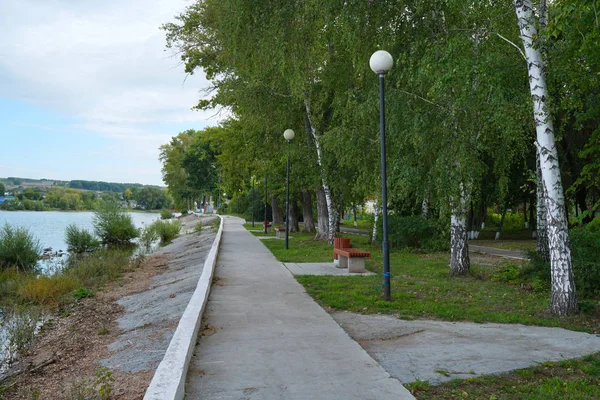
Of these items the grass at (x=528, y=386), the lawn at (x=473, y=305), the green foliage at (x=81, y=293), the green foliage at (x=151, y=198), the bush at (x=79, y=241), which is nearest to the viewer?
the grass at (x=528, y=386)

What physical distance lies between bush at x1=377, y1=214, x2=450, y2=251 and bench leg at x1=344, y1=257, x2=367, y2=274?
6819mm

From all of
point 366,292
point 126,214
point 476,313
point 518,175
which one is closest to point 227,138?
point 126,214

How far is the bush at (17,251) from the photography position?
19.1 meters

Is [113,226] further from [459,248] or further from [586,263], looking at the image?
[586,263]

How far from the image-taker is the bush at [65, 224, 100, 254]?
26.0 metres

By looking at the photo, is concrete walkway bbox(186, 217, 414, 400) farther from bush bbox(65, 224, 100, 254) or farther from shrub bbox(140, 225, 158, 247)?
shrub bbox(140, 225, 158, 247)

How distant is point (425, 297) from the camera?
9461 mm

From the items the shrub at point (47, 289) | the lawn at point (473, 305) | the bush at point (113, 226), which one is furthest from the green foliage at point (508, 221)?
the shrub at point (47, 289)

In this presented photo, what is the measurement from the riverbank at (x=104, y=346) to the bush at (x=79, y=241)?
13592 millimetres

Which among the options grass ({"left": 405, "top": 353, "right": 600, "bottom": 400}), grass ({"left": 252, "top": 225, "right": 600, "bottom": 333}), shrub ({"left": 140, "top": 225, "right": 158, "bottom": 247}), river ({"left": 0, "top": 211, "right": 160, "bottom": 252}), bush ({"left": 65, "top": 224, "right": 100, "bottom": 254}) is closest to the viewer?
grass ({"left": 405, "top": 353, "right": 600, "bottom": 400})

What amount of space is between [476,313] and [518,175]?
22335 mm

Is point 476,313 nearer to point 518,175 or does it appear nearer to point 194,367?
point 194,367

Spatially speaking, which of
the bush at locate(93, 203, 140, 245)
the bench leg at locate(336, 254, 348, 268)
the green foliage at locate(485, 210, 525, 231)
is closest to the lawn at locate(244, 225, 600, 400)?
the bench leg at locate(336, 254, 348, 268)

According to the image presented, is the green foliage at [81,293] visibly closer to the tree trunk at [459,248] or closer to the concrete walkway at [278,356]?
the concrete walkway at [278,356]
